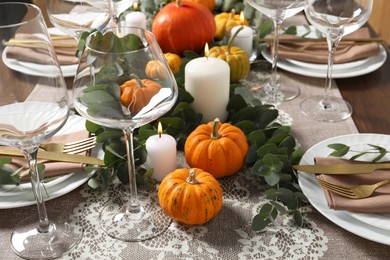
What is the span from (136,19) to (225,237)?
794mm

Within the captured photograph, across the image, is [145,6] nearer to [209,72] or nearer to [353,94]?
[209,72]

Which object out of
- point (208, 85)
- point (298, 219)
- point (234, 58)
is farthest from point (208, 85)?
point (298, 219)

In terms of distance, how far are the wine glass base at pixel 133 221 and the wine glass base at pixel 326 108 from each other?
18.2 inches

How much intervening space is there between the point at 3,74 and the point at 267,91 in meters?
0.72

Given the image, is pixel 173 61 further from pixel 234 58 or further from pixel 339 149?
pixel 339 149

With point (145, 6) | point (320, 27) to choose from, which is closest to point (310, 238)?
point (320, 27)

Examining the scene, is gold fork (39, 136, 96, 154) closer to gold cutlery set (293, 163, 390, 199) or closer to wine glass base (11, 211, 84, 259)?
wine glass base (11, 211, 84, 259)

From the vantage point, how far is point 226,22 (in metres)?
1.57

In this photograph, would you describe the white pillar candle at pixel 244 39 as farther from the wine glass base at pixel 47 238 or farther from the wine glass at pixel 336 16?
the wine glass base at pixel 47 238

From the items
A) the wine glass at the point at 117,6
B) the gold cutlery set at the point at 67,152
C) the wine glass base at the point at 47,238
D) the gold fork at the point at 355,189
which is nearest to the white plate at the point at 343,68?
the wine glass at the point at 117,6

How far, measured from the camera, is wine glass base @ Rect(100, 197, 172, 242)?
0.94 metres

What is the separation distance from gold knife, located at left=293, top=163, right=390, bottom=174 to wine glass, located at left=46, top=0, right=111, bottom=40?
0.56 metres

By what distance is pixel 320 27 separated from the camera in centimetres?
124

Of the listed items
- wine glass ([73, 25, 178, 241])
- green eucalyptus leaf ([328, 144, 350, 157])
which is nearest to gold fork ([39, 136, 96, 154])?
wine glass ([73, 25, 178, 241])
